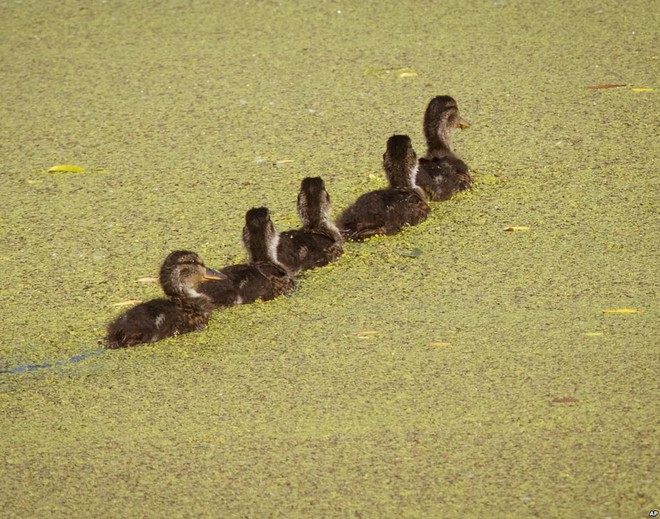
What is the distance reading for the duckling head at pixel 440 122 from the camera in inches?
237

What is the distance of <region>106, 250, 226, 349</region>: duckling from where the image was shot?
174 inches

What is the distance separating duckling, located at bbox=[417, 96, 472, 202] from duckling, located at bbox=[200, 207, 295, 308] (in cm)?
99

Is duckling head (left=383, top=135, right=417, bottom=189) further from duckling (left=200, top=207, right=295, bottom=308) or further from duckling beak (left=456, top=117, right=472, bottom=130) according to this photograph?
duckling (left=200, top=207, right=295, bottom=308)

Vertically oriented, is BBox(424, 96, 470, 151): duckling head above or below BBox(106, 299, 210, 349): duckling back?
above

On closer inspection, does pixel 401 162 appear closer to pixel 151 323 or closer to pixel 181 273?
pixel 181 273

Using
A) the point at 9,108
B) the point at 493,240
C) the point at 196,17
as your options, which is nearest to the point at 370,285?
the point at 493,240

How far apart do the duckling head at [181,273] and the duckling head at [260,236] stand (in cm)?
31

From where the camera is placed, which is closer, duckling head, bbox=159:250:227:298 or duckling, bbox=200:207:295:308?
duckling head, bbox=159:250:227:298

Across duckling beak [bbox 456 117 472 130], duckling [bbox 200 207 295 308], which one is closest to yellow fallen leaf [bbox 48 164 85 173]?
duckling [bbox 200 207 295 308]

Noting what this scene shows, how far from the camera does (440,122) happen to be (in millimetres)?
6031

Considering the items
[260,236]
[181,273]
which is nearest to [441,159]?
[260,236]

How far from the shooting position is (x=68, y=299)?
16.0 ft

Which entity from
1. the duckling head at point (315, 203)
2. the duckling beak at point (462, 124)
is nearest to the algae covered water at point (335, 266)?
the duckling beak at point (462, 124)

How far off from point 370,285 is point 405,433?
121 cm
